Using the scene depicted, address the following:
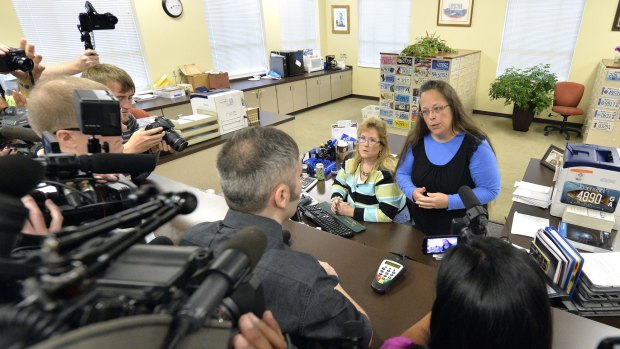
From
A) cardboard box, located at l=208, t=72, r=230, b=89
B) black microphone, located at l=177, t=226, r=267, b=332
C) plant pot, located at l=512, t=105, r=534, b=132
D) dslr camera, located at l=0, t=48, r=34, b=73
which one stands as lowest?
plant pot, located at l=512, t=105, r=534, b=132

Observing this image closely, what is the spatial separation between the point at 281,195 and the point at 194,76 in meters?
5.15

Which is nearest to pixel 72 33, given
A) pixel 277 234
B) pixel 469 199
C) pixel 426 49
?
pixel 426 49

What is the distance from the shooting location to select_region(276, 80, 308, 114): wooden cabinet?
21.7 feet

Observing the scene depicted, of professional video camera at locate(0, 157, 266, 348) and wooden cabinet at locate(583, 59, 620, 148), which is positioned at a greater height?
professional video camera at locate(0, 157, 266, 348)

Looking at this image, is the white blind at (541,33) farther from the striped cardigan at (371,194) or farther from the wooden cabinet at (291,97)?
the striped cardigan at (371,194)

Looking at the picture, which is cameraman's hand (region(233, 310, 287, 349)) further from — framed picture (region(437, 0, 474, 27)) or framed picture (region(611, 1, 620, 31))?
framed picture (region(437, 0, 474, 27))

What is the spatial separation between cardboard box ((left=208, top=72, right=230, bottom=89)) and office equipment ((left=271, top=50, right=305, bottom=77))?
1.44 meters

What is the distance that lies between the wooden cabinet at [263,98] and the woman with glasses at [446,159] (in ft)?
14.1

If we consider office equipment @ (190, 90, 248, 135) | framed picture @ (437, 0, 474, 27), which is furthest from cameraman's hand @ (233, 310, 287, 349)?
framed picture @ (437, 0, 474, 27)

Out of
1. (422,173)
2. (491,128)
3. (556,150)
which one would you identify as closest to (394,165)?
(422,173)

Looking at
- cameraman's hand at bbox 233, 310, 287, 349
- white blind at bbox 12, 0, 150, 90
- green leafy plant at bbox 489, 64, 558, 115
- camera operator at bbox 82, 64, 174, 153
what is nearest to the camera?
cameraman's hand at bbox 233, 310, 287, 349

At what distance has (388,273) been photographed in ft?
3.98

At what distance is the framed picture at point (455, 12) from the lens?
605 cm

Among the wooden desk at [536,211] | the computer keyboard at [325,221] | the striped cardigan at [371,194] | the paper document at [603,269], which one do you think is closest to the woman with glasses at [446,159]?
the striped cardigan at [371,194]
